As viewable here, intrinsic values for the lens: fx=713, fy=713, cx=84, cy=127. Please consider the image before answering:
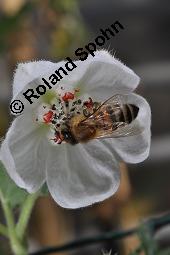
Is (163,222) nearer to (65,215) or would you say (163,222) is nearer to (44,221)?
(44,221)

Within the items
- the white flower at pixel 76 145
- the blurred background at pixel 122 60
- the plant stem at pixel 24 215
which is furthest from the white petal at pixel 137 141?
the blurred background at pixel 122 60

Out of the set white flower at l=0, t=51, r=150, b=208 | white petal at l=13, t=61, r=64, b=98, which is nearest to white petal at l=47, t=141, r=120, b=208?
white flower at l=0, t=51, r=150, b=208

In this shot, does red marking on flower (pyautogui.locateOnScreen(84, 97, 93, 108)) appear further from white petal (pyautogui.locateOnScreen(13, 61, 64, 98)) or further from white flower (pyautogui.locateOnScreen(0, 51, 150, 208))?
white petal (pyautogui.locateOnScreen(13, 61, 64, 98))

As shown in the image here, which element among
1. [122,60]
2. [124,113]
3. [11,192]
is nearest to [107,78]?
[124,113]

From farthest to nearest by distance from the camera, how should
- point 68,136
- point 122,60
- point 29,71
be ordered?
1. point 122,60
2. point 68,136
3. point 29,71

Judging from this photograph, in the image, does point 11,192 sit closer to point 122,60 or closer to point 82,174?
point 82,174

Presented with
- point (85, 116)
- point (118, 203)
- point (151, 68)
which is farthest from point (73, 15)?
point (85, 116)

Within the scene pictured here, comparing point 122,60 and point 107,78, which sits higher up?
point 107,78

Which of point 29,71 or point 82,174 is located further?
point 82,174
